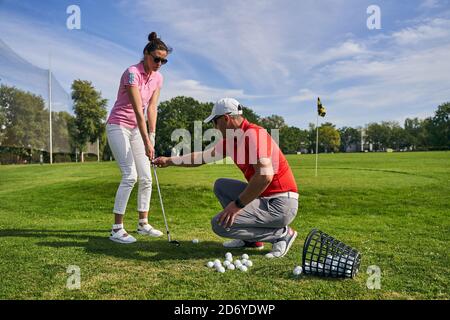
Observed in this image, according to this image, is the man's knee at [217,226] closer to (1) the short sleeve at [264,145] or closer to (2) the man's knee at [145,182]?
(1) the short sleeve at [264,145]

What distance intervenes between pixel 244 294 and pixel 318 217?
17.4 feet

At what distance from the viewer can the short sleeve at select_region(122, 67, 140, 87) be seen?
573 cm

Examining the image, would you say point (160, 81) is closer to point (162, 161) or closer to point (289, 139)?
point (162, 161)

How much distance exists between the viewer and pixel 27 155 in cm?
5909

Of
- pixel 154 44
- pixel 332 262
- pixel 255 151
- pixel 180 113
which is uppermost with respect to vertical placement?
pixel 180 113

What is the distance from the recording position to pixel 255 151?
444 cm

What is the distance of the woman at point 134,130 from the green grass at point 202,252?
63 cm

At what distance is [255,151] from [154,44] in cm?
263

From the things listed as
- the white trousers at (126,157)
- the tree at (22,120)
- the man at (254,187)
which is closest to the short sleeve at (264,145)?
the man at (254,187)

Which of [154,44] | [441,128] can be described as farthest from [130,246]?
[441,128]

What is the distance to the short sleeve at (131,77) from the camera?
5727 millimetres

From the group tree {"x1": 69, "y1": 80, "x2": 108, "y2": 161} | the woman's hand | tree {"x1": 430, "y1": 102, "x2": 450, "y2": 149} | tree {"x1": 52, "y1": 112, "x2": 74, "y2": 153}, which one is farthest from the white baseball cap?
tree {"x1": 430, "y1": 102, "x2": 450, "y2": 149}
